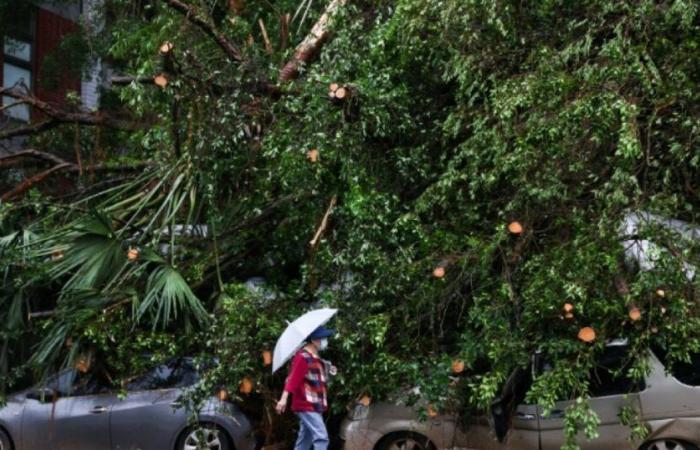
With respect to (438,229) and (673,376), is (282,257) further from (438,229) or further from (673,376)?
(673,376)

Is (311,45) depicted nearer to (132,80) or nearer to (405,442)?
(132,80)

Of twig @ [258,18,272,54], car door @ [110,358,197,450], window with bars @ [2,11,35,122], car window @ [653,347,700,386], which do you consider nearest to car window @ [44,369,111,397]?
car door @ [110,358,197,450]

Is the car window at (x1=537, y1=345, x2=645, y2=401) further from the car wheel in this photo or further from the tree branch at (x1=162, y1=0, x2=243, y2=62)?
the tree branch at (x1=162, y1=0, x2=243, y2=62)

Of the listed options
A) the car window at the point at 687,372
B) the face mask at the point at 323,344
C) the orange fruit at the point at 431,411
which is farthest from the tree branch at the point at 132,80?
the car window at the point at 687,372

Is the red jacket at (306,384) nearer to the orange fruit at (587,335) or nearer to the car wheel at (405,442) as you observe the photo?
the car wheel at (405,442)

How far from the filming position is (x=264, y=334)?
816 centimetres

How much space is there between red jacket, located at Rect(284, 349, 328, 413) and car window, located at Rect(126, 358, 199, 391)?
2.00 meters

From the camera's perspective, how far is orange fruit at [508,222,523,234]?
24.2 ft

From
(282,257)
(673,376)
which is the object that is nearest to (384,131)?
(282,257)

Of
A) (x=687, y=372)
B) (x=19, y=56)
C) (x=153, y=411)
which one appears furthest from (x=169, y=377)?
(x=19, y=56)

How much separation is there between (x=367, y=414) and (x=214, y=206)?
8.85 ft

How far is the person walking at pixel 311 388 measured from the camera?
737 cm

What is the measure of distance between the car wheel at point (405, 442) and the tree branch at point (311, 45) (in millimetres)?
4002

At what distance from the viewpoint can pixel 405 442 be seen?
8.30 metres
